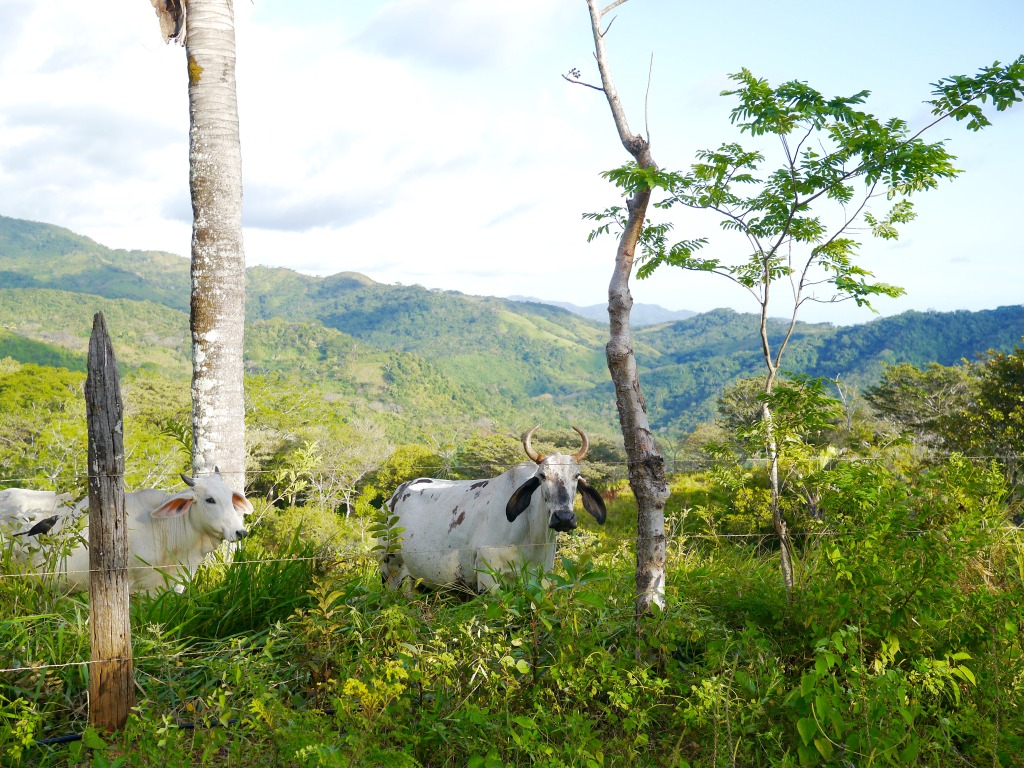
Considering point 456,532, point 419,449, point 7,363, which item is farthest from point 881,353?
point 456,532

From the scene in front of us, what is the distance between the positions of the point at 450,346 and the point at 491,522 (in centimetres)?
14329

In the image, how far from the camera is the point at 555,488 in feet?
15.1

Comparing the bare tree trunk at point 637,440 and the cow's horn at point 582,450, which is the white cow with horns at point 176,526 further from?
the bare tree trunk at point 637,440

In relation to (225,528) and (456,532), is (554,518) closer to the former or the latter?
(456,532)

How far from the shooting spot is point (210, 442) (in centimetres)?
552

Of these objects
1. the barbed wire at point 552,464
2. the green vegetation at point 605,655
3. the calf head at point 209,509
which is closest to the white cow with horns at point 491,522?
the barbed wire at point 552,464

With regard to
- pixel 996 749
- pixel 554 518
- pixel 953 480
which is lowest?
pixel 996 749

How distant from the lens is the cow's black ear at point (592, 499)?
486 cm

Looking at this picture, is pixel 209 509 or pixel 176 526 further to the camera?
pixel 176 526

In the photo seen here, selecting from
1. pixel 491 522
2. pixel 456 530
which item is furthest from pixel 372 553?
pixel 491 522

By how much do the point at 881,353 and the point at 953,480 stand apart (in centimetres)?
10386

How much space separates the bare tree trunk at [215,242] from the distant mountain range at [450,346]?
35.6m

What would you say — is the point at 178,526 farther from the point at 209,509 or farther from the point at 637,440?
the point at 637,440

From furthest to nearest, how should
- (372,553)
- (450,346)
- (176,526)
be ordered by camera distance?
(450,346)
(372,553)
(176,526)
